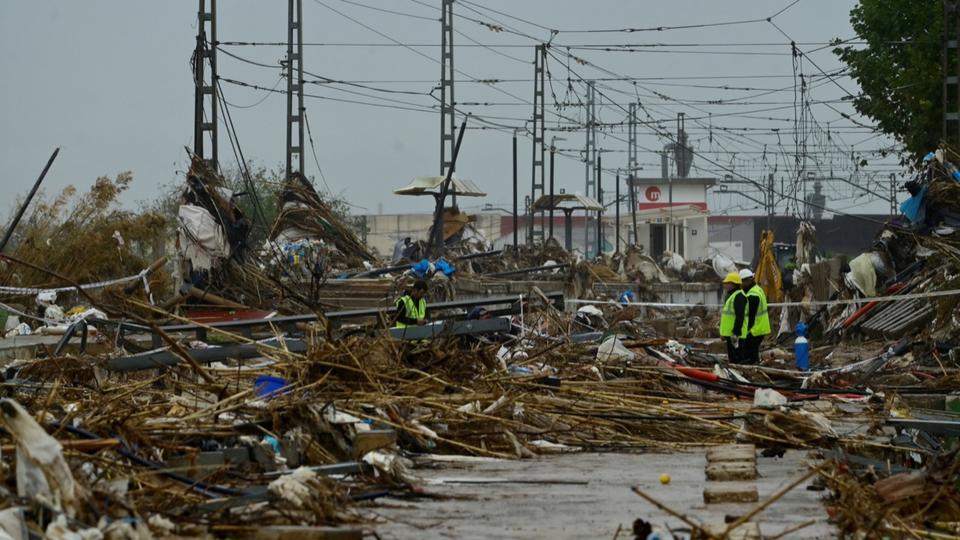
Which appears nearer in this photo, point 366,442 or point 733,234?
point 366,442

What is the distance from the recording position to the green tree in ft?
124

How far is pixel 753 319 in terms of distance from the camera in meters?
19.4

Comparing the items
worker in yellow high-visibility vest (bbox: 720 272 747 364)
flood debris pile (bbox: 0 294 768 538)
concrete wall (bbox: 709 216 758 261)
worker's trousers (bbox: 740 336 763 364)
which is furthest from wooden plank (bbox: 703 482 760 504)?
concrete wall (bbox: 709 216 758 261)

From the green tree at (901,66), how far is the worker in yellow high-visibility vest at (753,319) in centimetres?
1891

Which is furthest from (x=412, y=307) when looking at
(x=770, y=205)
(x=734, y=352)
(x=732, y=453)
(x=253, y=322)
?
(x=770, y=205)

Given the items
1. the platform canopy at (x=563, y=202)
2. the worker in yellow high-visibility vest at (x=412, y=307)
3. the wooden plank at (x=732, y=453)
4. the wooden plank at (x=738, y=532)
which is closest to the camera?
the wooden plank at (x=738, y=532)

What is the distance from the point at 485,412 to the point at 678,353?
8.24 metres

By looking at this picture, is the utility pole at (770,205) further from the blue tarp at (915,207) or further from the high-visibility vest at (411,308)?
the high-visibility vest at (411,308)

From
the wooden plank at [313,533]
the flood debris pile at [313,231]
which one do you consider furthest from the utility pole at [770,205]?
the wooden plank at [313,533]

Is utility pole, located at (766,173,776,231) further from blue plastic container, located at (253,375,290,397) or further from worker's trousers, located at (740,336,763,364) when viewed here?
blue plastic container, located at (253,375,290,397)

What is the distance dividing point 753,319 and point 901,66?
901 inches

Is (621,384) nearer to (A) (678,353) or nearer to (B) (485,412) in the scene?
(B) (485,412)

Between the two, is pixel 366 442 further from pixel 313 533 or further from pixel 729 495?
pixel 313 533

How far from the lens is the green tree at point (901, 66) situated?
1484 inches
